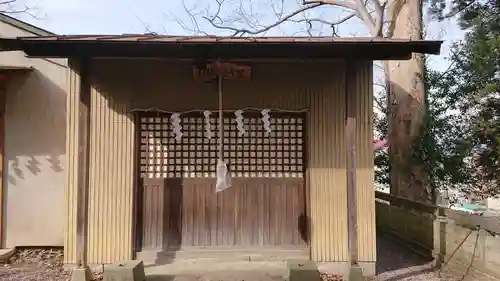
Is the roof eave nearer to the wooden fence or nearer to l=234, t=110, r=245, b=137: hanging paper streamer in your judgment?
l=234, t=110, r=245, b=137: hanging paper streamer

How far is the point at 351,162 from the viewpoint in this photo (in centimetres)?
691

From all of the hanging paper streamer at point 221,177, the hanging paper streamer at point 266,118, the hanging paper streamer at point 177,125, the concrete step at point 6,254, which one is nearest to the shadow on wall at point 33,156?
the concrete step at point 6,254

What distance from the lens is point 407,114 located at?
11352mm

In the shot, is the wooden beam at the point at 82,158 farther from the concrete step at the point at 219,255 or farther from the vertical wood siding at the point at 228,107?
the concrete step at the point at 219,255

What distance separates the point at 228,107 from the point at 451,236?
4272 mm

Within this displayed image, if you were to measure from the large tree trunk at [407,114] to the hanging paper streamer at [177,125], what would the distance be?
598cm

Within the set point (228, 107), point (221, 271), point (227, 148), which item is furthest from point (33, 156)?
point (221, 271)

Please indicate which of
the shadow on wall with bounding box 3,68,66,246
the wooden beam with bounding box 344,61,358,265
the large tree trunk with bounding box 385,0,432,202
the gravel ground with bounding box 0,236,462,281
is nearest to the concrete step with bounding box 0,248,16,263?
the gravel ground with bounding box 0,236,462,281

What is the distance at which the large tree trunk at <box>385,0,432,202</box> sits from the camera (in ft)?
36.7

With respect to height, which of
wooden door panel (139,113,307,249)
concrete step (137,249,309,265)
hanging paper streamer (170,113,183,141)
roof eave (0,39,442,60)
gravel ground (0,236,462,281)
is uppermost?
roof eave (0,39,442,60)

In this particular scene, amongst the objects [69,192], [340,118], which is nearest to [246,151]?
[340,118]

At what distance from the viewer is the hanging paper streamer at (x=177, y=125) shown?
25.1 feet

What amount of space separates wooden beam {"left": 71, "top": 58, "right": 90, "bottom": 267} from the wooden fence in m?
5.74

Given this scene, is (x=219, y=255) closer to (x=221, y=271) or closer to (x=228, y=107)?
(x=221, y=271)
